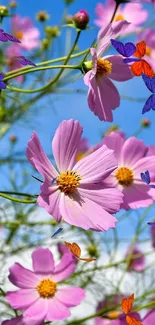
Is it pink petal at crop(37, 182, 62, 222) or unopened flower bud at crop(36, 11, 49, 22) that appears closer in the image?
pink petal at crop(37, 182, 62, 222)

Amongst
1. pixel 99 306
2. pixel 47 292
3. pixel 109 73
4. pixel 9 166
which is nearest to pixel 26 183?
pixel 9 166

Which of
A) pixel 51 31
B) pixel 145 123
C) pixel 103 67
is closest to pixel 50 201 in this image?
pixel 103 67

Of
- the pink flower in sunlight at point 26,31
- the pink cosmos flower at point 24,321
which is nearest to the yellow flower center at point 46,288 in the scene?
the pink cosmos flower at point 24,321

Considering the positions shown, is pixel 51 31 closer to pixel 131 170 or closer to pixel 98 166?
pixel 131 170

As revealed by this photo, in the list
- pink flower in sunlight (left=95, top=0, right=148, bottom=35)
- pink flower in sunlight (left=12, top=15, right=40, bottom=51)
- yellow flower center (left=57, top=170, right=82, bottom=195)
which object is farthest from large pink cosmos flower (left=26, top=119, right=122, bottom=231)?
pink flower in sunlight (left=12, top=15, right=40, bottom=51)

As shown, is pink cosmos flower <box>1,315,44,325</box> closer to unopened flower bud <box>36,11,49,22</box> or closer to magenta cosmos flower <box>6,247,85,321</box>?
magenta cosmos flower <box>6,247,85,321</box>

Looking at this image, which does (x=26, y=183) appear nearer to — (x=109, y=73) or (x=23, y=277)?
(x=23, y=277)
